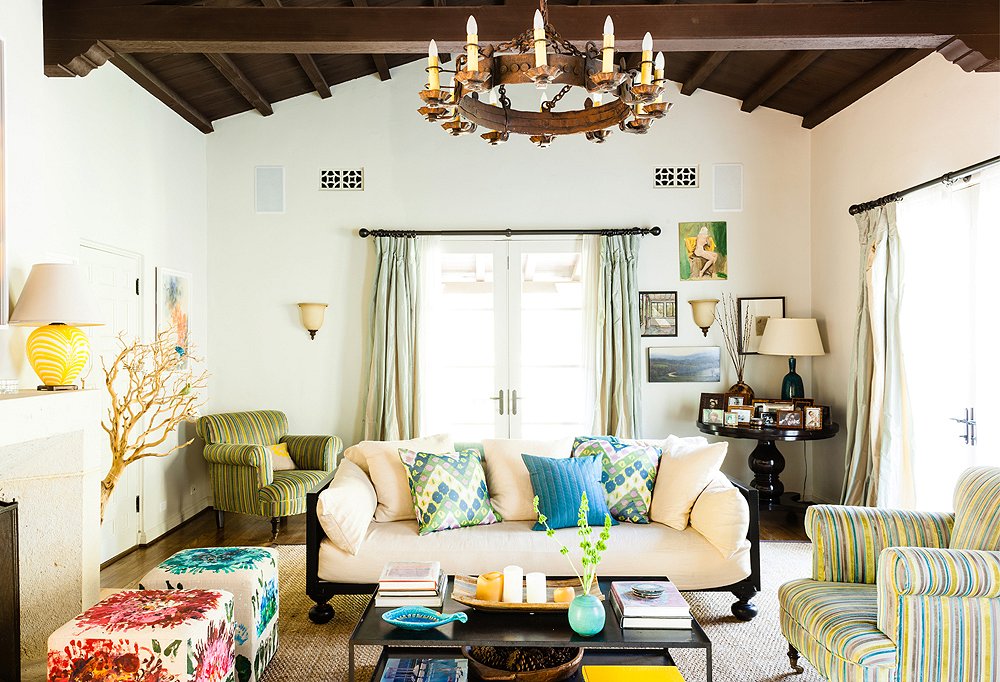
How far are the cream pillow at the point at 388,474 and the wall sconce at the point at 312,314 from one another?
7.11ft

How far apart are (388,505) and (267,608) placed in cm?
86

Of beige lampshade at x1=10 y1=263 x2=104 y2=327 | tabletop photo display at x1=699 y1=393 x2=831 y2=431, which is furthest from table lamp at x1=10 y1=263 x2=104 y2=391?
tabletop photo display at x1=699 y1=393 x2=831 y2=431

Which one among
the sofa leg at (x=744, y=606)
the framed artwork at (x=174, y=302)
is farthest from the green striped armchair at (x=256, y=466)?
the sofa leg at (x=744, y=606)

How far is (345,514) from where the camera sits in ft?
11.5

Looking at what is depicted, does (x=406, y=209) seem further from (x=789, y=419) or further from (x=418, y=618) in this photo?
(x=418, y=618)

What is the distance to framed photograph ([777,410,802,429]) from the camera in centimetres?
543

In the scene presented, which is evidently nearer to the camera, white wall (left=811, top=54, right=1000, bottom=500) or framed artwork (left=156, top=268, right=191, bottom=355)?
white wall (left=811, top=54, right=1000, bottom=500)

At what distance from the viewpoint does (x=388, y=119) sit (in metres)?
6.11

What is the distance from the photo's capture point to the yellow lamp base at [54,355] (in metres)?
3.31

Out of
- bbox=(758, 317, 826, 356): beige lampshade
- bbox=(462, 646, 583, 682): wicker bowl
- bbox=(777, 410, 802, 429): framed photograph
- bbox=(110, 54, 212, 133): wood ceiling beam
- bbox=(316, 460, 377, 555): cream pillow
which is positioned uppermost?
bbox=(110, 54, 212, 133): wood ceiling beam

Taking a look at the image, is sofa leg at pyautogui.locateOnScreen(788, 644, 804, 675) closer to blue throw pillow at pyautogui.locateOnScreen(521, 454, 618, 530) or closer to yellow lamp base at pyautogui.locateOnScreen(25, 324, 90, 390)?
blue throw pillow at pyautogui.locateOnScreen(521, 454, 618, 530)

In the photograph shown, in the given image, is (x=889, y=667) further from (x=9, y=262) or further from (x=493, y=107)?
(x=9, y=262)

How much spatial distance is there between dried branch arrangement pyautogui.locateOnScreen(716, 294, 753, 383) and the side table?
653 mm

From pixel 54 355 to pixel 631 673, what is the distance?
283cm
